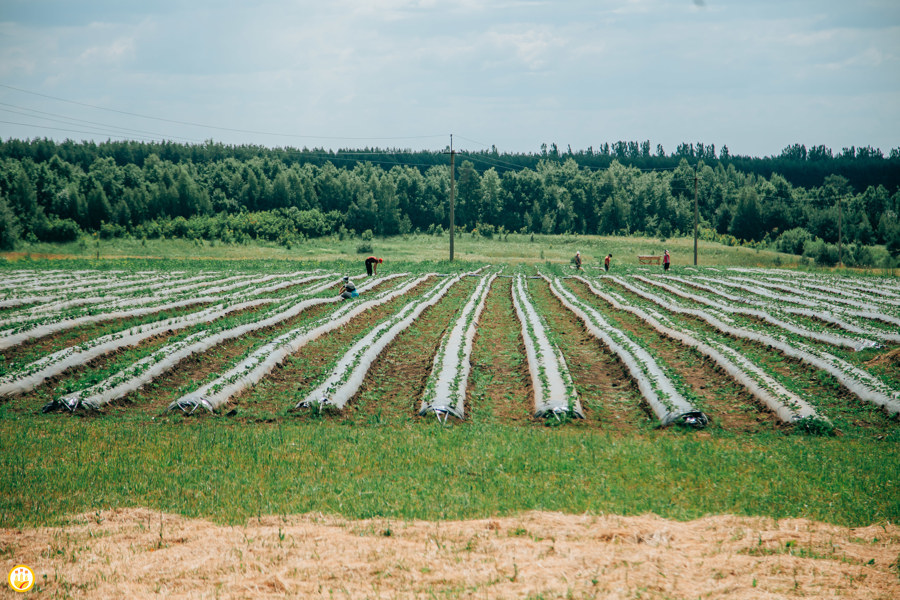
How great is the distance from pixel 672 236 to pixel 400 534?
12291 centimetres

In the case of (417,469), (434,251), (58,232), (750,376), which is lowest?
(417,469)

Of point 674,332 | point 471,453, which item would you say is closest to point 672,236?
point 674,332

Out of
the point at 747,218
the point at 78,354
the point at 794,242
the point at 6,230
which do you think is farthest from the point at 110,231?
the point at 747,218

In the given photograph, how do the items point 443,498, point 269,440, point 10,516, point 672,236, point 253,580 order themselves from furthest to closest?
point 672,236
point 269,440
point 443,498
point 10,516
point 253,580

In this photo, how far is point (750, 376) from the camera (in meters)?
15.6

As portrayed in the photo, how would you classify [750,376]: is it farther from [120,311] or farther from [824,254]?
[824,254]

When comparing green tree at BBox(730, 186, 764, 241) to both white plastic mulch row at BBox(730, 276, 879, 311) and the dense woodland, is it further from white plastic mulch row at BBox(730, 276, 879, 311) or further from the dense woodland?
white plastic mulch row at BBox(730, 276, 879, 311)

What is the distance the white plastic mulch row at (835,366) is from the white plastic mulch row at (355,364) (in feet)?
38.7

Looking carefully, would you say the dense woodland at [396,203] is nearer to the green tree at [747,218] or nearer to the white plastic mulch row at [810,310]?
the green tree at [747,218]

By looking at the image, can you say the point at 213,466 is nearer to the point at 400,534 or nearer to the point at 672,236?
the point at 400,534

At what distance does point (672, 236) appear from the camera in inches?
4791

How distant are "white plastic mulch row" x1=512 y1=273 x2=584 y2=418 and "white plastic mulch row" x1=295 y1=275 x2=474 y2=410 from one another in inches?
175

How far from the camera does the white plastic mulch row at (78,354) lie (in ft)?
48.4

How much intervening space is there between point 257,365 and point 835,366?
15109 mm
